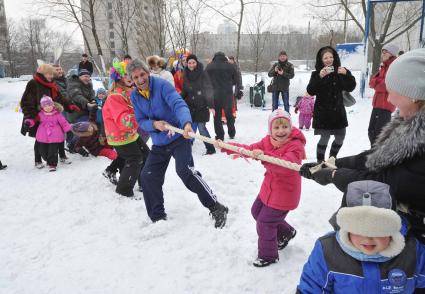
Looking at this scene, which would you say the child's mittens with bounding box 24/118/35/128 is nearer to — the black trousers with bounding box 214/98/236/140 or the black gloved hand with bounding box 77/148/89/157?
the black gloved hand with bounding box 77/148/89/157

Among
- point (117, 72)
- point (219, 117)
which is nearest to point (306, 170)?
point (117, 72)

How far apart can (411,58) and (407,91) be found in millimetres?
153

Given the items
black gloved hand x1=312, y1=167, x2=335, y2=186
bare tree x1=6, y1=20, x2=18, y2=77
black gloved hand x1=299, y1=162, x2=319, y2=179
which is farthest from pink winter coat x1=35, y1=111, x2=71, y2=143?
bare tree x1=6, y1=20, x2=18, y2=77

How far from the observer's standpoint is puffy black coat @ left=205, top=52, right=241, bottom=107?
7844mm

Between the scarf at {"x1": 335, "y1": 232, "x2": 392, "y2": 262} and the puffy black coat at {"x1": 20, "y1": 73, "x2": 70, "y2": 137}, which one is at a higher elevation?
the puffy black coat at {"x1": 20, "y1": 73, "x2": 70, "y2": 137}

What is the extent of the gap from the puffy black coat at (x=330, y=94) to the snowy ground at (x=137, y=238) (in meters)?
0.92

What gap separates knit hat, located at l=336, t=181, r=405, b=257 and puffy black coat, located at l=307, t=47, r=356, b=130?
11.4ft

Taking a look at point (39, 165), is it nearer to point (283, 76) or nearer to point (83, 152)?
point (83, 152)

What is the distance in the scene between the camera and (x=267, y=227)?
116 inches

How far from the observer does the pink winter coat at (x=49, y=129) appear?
6438mm

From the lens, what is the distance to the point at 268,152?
2.96 meters

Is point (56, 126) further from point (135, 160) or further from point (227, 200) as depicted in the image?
point (227, 200)

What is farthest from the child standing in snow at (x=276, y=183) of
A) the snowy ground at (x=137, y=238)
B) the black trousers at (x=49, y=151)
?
the black trousers at (x=49, y=151)

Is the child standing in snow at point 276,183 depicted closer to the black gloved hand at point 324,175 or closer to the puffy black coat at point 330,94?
the black gloved hand at point 324,175
